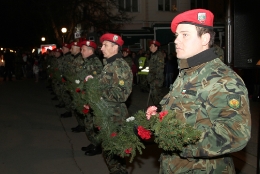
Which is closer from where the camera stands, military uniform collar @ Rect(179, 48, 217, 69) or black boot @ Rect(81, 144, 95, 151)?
military uniform collar @ Rect(179, 48, 217, 69)

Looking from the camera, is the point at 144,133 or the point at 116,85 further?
the point at 116,85

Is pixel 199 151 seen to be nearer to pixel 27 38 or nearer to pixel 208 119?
pixel 208 119

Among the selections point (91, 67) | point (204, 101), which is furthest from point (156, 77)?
point (204, 101)

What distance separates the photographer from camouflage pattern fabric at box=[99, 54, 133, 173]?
4.97 meters

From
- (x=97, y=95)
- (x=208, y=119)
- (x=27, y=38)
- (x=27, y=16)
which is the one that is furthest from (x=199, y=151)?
(x=27, y=38)

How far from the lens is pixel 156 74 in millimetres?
10648

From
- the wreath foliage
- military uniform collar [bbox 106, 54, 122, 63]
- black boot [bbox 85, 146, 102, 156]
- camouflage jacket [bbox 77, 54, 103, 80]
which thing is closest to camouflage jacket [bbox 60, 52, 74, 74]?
camouflage jacket [bbox 77, 54, 103, 80]

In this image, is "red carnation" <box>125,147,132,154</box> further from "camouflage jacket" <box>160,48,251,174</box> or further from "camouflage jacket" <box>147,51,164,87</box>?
"camouflage jacket" <box>147,51,164,87</box>

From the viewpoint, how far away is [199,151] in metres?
2.20

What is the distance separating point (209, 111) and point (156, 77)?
8.36 metres

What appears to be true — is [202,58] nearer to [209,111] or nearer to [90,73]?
[209,111]

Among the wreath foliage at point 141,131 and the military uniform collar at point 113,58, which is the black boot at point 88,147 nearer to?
the military uniform collar at point 113,58

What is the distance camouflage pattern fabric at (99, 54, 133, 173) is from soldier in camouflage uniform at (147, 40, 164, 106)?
17.9ft

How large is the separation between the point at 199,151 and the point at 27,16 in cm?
3095
